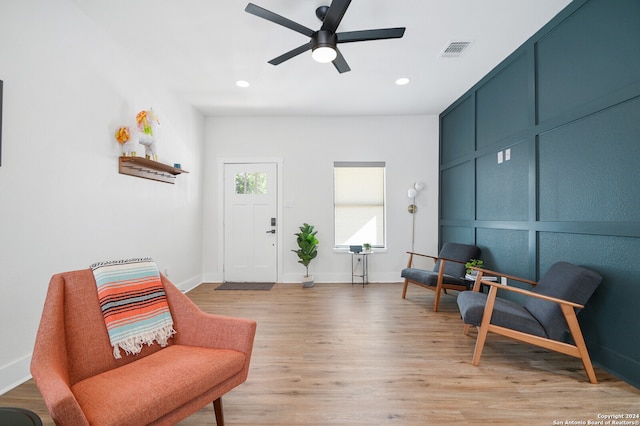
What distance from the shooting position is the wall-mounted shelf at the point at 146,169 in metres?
2.94

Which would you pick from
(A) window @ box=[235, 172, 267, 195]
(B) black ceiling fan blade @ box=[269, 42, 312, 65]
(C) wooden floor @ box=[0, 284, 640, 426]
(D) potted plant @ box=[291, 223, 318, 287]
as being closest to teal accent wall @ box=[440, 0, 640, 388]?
(C) wooden floor @ box=[0, 284, 640, 426]

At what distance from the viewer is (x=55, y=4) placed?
224 centimetres

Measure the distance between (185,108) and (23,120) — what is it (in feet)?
8.33

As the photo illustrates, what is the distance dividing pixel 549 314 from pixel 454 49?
8.82 feet

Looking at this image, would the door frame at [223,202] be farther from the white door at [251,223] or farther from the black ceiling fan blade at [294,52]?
the black ceiling fan blade at [294,52]

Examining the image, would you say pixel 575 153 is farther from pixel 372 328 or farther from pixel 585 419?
pixel 372 328

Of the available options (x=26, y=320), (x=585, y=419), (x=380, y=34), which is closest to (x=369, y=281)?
(x=585, y=419)

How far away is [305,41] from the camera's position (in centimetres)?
291

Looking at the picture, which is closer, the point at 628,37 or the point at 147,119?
the point at 628,37

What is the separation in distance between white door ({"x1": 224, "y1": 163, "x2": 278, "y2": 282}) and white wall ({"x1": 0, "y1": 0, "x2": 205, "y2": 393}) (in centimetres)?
162

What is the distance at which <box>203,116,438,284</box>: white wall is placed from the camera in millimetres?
4992

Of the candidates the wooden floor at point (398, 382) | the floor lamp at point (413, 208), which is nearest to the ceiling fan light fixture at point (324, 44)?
the wooden floor at point (398, 382)

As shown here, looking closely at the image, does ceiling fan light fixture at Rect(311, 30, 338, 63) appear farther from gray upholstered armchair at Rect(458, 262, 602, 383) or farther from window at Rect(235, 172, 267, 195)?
window at Rect(235, 172, 267, 195)

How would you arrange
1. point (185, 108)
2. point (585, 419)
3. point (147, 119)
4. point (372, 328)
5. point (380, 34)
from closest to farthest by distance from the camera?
point (585, 419) → point (380, 34) → point (372, 328) → point (147, 119) → point (185, 108)
